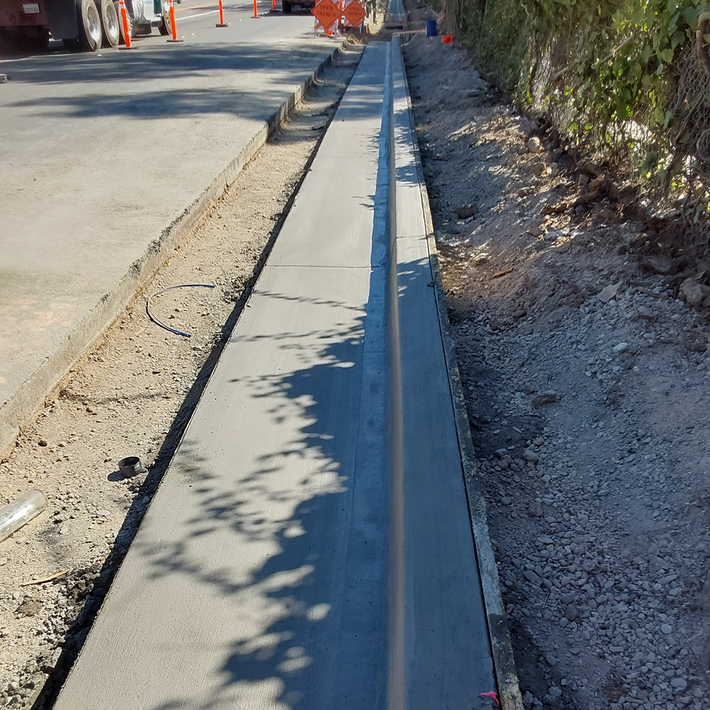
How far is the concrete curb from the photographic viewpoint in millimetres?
3672

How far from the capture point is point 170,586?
2775 mm

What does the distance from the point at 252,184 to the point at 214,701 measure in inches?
265

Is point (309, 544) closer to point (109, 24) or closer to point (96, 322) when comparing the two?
point (96, 322)

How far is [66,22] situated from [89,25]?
2.36ft

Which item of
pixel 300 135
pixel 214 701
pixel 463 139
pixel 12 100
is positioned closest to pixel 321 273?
pixel 214 701

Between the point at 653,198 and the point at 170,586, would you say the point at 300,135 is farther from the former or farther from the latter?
the point at 170,586

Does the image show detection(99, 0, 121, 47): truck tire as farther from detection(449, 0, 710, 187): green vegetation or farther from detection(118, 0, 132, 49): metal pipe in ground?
detection(449, 0, 710, 187): green vegetation

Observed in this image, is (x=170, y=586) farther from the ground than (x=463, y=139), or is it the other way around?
(x=463, y=139)

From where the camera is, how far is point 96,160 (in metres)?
7.89

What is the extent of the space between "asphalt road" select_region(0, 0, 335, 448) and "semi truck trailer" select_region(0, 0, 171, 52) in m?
0.59

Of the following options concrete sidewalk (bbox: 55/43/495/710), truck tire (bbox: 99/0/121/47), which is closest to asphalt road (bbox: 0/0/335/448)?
concrete sidewalk (bbox: 55/43/495/710)

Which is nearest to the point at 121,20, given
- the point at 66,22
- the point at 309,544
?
the point at 66,22

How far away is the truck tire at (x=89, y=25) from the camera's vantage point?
55.2 ft

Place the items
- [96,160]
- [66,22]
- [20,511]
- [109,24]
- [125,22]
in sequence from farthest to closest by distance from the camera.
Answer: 1. [125,22]
2. [109,24]
3. [66,22]
4. [96,160]
5. [20,511]
